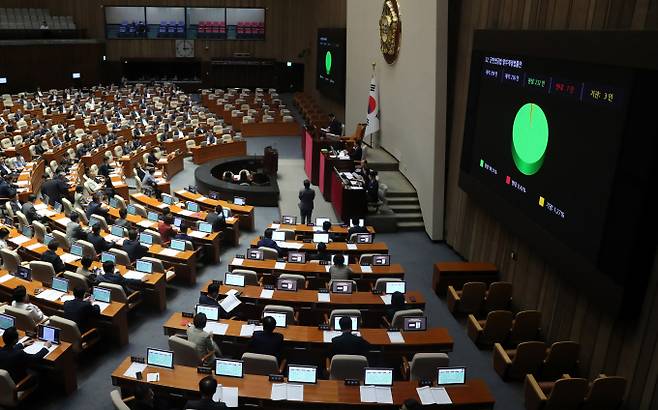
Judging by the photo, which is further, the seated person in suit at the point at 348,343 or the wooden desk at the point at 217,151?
the wooden desk at the point at 217,151

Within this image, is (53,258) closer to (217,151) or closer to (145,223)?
(145,223)

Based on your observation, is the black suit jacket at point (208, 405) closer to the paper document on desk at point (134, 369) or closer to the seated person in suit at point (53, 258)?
the paper document on desk at point (134, 369)

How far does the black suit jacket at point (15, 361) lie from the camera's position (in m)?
7.13

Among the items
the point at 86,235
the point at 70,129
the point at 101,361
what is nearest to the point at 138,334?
the point at 101,361

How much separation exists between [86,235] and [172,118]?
50.2ft

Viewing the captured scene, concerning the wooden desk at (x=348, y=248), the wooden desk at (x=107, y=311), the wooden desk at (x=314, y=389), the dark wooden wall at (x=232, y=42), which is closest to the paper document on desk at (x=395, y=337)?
the wooden desk at (x=314, y=389)

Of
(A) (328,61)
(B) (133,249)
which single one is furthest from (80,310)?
(A) (328,61)

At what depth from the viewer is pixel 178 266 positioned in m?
11.6

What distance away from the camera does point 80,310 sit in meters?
8.48

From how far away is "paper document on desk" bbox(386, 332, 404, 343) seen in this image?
27.3 feet

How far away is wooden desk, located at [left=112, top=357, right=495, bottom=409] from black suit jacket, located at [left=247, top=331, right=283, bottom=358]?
64 centimetres

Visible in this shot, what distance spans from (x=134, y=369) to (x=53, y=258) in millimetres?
4187

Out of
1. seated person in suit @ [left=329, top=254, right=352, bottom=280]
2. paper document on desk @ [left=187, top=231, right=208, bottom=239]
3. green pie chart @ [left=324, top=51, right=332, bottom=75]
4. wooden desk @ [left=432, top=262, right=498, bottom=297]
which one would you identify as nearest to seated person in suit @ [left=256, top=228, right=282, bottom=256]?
paper document on desk @ [left=187, top=231, right=208, bottom=239]

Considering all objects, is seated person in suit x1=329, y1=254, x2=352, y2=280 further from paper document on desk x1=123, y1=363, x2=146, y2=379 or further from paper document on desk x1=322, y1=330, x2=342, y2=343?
paper document on desk x1=123, y1=363, x2=146, y2=379
